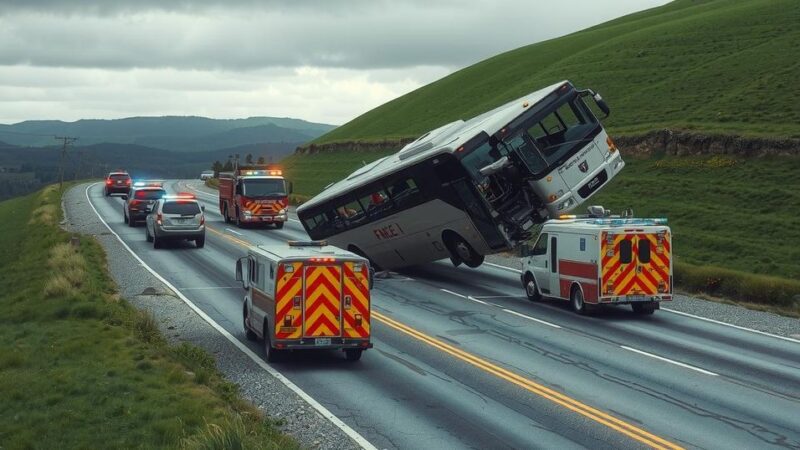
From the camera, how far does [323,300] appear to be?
1867 cm

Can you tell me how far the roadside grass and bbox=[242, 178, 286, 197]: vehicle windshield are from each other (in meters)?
22.9

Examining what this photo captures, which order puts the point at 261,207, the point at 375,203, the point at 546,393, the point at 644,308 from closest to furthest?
the point at 546,393, the point at 644,308, the point at 375,203, the point at 261,207

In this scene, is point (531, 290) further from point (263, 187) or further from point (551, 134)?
point (263, 187)

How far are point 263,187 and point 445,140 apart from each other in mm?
23527

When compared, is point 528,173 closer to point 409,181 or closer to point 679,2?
point 409,181

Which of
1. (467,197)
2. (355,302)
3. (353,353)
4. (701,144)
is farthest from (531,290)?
(701,144)

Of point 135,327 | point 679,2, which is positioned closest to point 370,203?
point 135,327

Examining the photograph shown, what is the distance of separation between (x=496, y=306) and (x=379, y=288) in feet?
16.1

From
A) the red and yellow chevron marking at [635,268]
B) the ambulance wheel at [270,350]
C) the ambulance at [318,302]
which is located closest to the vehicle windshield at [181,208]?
the red and yellow chevron marking at [635,268]

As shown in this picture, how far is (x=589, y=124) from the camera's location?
28219 millimetres

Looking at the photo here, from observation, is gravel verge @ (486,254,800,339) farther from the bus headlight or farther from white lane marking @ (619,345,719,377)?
white lane marking @ (619,345,719,377)

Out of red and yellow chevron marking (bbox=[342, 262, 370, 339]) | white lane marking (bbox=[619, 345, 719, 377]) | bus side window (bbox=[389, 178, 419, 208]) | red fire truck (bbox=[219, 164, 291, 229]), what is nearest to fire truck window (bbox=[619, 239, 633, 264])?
white lane marking (bbox=[619, 345, 719, 377])

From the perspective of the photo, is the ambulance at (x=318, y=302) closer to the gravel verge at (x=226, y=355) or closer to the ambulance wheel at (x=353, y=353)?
the ambulance wheel at (x=353, y=353)

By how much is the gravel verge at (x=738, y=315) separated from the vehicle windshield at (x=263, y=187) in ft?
87.6
